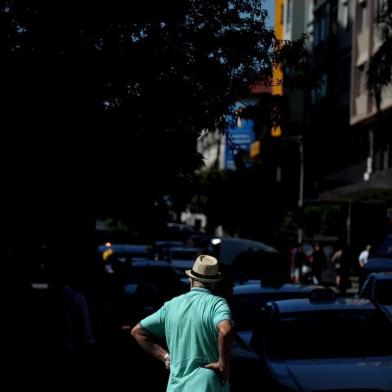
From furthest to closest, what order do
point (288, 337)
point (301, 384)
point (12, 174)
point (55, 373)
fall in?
point (12, 174)
point (55, 373)
point (288, 337)
point (301, 384)

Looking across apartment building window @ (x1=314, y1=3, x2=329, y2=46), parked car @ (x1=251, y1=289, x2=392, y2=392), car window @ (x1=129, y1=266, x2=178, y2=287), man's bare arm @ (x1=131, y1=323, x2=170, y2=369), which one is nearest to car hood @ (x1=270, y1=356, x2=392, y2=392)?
parked car @ (x1=251, y1=289, x2=392, y2=392)

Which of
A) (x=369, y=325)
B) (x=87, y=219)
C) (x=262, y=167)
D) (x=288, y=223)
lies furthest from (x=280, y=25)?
(x=369, y=325)

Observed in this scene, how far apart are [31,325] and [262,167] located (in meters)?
54.7

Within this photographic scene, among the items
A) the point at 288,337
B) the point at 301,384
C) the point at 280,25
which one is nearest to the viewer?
the point at 301,384

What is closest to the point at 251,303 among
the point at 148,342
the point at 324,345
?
the point at 324,345

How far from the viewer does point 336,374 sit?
9320 millimetres

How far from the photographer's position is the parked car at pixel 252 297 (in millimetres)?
12977

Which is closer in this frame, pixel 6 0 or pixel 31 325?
pixel 6 0

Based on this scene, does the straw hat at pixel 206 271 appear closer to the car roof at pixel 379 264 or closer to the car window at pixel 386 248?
the car roof at pixel 379 264

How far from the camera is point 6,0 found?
517 inches

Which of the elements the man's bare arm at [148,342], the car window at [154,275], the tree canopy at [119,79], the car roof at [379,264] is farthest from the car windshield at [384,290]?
the man's bare arm at [148,342]

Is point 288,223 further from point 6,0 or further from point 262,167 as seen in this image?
point 6,0

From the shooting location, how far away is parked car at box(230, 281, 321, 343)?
42.6 feet

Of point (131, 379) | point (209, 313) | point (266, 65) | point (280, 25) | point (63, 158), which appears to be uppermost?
point (280, 25)
